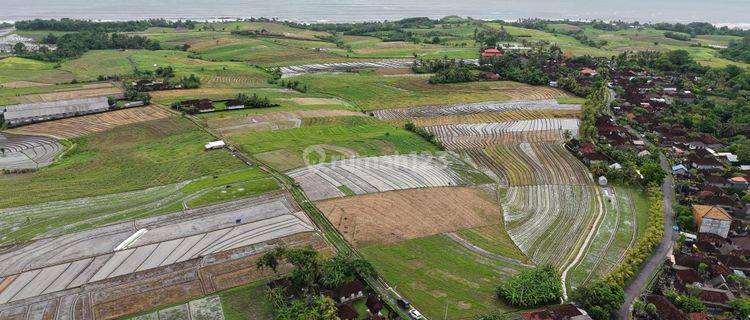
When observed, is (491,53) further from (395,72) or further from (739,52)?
(739,52)

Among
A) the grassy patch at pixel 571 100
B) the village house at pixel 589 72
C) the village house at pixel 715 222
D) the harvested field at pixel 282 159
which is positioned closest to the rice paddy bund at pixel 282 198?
the harvested field at pixel 282 159

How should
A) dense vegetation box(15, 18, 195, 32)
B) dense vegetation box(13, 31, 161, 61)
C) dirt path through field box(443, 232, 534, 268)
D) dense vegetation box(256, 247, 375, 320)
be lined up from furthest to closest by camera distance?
dense vegetation box(15, 18, 195, 32) < dense vegetation box(13, 31, 161, 61) < dirt path through field box(443, 232, 534, 268) < dense vegetation box(256, 247, 375, 320)

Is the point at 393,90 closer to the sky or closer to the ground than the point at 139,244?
closer to the sky

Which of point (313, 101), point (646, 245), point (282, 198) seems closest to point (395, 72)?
point (313, 101)

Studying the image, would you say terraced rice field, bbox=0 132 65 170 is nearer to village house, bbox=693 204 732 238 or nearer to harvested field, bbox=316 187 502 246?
harvested field, bbox=316 187 502 246

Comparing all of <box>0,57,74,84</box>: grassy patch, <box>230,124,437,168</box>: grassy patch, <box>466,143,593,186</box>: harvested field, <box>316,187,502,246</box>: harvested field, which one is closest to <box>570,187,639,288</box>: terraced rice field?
<box>466,143,593,186</box>: harvested field

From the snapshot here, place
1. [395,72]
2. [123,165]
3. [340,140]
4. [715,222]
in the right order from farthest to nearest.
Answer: [395,72] → [340,140] → [123,165] → [715,222]

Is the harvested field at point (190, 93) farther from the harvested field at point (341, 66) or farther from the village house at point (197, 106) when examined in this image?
the harvested field at point (341, 66)
